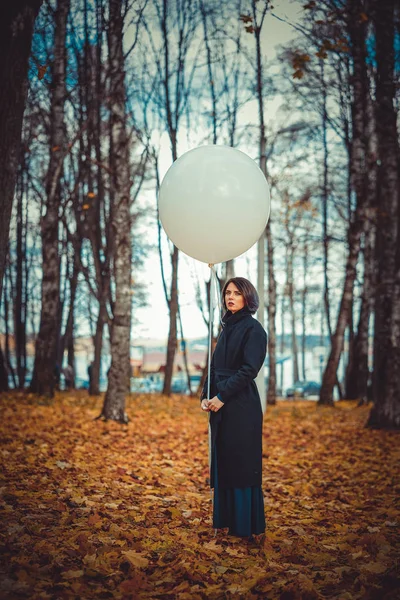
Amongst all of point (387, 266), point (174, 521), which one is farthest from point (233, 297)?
point (387, 266)

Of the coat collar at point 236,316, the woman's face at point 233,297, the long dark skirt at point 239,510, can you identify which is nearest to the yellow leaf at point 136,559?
the long dark skirt at point 239,510

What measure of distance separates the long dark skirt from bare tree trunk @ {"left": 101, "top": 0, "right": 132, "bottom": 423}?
4.79 metres

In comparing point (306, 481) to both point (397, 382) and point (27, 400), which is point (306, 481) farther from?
point (27, 400)

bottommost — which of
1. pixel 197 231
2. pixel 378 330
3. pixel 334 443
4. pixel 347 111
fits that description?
pixel 334 443

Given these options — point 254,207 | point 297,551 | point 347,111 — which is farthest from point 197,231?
point 347,111

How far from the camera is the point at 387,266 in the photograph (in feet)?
28.1

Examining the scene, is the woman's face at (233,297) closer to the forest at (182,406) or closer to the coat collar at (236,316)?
the coat collar at (236,316)

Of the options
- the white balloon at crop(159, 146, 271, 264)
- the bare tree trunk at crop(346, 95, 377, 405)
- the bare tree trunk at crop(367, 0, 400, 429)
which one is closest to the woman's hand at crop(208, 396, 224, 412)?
the white balloon at crop(159, 146, 271, 264)

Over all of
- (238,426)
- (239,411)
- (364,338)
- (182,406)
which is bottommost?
(182,406)

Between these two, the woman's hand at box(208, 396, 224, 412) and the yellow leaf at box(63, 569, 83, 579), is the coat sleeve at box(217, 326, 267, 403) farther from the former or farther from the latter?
the yellow leaf at box(63, 569, 83, 579)

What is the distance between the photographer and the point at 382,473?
18.9 feet

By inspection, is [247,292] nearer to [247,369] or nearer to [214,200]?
[247,369]

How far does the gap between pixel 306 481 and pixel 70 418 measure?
173 inches

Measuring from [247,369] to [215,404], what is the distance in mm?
374
